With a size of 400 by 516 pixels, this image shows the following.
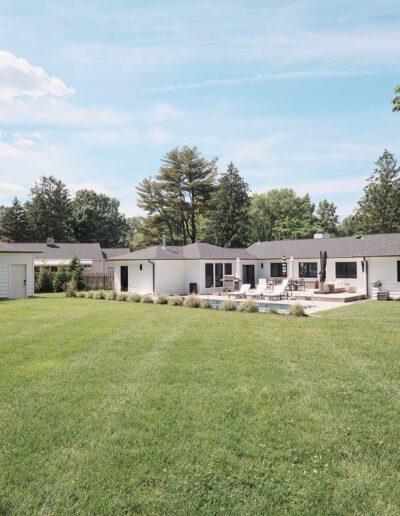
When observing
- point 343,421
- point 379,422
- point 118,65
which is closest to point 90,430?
point 343,421

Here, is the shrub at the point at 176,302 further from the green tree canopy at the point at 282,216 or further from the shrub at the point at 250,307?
the green tree canopy at the point at 282,216


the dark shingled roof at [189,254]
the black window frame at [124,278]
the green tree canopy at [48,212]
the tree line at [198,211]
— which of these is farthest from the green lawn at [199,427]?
the green tree canopy at [48,212]

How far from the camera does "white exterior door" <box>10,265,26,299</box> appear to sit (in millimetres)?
24981

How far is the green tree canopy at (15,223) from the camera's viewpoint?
57344 millimetres

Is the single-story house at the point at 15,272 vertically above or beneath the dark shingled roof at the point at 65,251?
beneath

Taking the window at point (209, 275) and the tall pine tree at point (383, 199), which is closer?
the window at point (209, 275)

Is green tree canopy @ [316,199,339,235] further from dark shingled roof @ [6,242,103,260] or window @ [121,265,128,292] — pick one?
window @ [121,265,128,292]

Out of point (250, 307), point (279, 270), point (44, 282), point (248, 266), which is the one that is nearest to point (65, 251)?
point (44, 282)

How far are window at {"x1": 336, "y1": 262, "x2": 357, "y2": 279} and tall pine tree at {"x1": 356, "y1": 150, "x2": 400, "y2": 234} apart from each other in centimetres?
2408

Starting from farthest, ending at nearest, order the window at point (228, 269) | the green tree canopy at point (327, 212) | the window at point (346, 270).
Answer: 1. the green tree canopy at point (327, 212)
2. the window at point (228, 269)
3. the window at point (346, 270)

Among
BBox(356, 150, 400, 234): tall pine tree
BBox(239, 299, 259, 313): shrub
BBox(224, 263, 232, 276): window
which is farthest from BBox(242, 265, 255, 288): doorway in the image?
BBox(356, 150, 400, 234): tall pine tree

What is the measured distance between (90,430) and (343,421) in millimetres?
3271

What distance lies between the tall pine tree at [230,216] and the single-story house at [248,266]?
15.2 metres

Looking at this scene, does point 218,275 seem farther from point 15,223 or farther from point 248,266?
point 15,223
